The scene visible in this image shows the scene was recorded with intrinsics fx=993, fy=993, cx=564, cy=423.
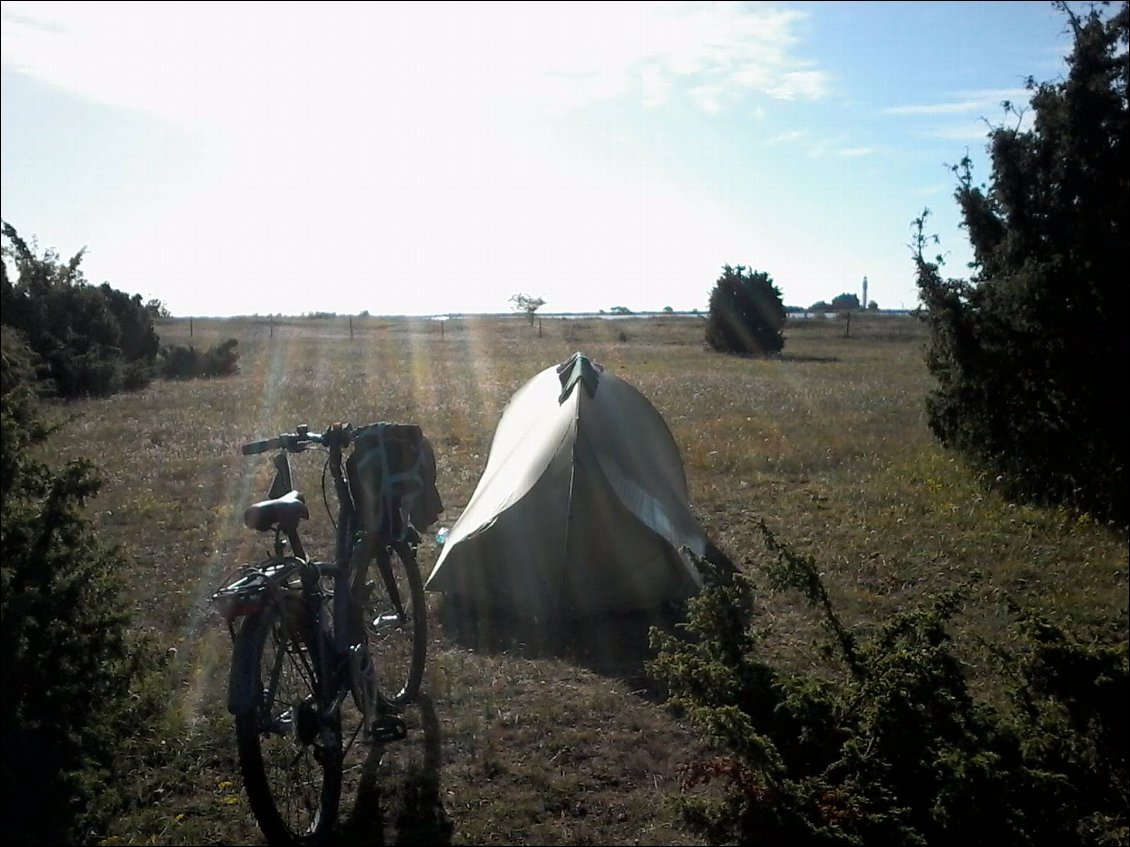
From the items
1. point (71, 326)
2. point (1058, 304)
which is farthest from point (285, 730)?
point (71, 326)

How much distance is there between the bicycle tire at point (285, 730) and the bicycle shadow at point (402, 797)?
0.19 metres

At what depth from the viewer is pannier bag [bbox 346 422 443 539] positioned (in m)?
4.44

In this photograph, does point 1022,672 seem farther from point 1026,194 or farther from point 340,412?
point 340,412

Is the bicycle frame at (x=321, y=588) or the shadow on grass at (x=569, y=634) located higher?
the bicycle frame at (x=321, y=588)

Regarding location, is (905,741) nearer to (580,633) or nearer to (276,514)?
(276,514)

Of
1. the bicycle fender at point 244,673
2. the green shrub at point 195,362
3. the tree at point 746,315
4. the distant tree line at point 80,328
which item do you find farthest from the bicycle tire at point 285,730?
the tree at point 746,315

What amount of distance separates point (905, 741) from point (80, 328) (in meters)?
20.7

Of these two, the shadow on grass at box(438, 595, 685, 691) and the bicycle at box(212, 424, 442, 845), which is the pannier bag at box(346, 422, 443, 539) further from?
the shadow on grass at box(438, 595, 685, 691)

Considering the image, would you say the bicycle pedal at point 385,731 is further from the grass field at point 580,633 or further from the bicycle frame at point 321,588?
the grass field at point 580,633

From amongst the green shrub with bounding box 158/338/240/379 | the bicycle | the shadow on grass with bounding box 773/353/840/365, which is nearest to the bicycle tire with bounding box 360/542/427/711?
the bicycle

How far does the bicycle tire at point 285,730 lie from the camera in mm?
3463

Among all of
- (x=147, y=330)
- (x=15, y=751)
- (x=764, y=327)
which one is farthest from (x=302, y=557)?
(x=764, y=327)

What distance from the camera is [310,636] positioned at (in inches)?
154

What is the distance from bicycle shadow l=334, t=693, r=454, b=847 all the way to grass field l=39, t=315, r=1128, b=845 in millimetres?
12
